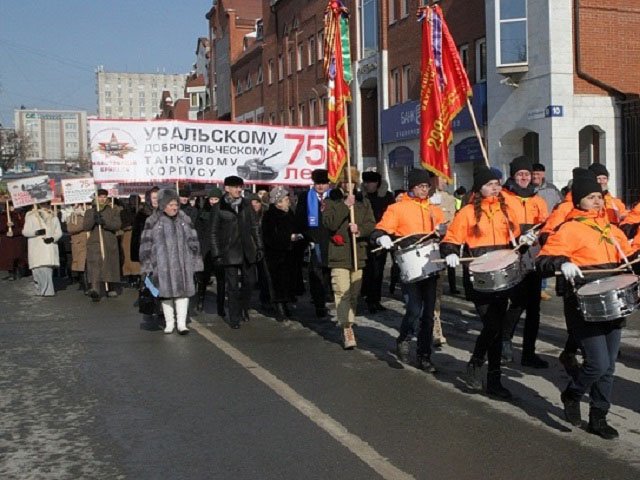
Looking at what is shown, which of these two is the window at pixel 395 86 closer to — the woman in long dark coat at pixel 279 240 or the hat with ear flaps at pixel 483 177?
the woman in long dark coat at pixel 279 240

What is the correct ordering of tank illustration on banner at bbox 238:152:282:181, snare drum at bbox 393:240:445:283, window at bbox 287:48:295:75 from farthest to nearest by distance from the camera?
window at bbox 287:48:295:75 < tank illustration on banner at bbox 238:152:282:181 < snare drum at bbox 393:240:445:283

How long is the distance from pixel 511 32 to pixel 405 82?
7414 mm

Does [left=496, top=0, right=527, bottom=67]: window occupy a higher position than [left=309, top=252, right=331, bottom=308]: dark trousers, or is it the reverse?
[left=496, top=0, right=527, bottom=67]: window

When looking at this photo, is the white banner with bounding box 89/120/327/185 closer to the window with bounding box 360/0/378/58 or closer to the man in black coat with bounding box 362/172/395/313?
the man in black coat with bounding box 362/172/395/313

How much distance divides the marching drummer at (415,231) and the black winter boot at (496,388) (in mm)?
1054

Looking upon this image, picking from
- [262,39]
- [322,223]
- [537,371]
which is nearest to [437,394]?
[537,371]

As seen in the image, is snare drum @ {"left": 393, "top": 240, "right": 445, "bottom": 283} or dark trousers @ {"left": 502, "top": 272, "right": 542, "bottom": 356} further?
dark trousers @ {"left": 502, "top": 272, "right": 542, "bottom": 356}

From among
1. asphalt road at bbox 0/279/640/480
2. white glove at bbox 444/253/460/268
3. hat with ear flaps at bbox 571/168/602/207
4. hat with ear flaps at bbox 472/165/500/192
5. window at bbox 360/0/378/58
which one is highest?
window at bbox 360/0/378/58

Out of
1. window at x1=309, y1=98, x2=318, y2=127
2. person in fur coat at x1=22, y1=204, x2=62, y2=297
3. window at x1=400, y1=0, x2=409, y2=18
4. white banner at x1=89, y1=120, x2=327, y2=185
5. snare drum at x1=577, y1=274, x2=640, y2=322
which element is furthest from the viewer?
window at x1=309, y1=98, x2=318, y2=127

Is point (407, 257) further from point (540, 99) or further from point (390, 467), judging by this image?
point (540, 99)

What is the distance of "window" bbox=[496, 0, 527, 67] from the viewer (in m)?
22.3

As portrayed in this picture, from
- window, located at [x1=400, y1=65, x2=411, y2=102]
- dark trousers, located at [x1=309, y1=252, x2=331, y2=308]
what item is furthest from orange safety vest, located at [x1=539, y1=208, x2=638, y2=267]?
window, located at [x1=400, y1=65, x2=411, y2=102]

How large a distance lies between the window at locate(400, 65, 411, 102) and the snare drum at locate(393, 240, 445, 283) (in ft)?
72.9

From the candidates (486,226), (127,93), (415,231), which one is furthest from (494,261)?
(127,93)
